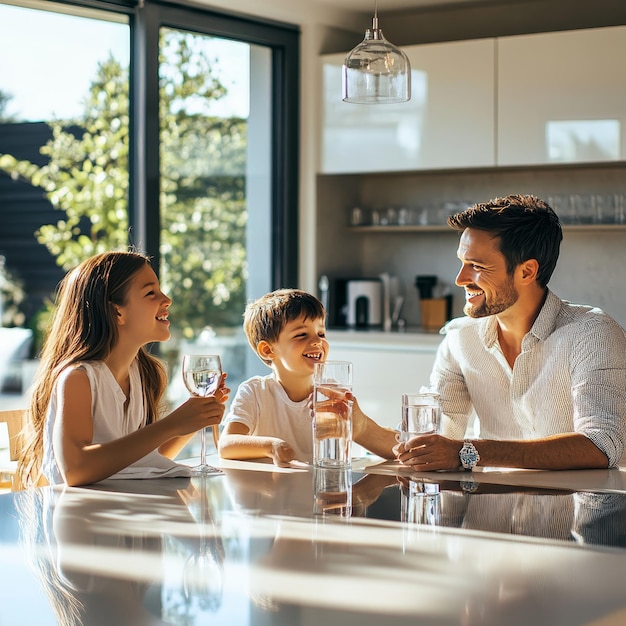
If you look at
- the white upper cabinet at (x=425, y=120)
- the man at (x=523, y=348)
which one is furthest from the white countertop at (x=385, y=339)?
the man at (x=523, y=348)

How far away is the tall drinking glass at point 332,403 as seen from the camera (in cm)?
184

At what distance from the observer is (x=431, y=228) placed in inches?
203

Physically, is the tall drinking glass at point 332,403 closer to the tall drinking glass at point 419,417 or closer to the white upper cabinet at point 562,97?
the tall drinking glass at point 419,417

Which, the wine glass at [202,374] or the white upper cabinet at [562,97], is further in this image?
the white upper cabinet at [562,97]

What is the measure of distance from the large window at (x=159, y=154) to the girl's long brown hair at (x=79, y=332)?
5.58ft

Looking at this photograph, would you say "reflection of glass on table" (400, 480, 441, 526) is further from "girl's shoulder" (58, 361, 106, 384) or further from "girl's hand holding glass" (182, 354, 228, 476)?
"girl's shoulder" (58, 361, 106, 384)

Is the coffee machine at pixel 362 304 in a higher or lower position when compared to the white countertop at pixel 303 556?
higher

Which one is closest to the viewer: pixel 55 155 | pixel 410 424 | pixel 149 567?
pixel 149 567

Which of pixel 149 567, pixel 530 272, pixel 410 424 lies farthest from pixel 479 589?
pixel 530 272

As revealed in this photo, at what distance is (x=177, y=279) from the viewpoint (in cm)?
472

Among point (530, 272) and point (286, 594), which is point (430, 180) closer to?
point (530, 272)

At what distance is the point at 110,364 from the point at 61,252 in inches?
86.4

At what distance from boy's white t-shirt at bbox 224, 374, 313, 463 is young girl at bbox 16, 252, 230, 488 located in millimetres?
194

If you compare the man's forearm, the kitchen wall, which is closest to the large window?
the kitchen wall
